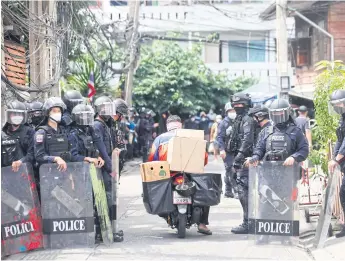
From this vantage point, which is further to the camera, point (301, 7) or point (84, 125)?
point (301, 7)

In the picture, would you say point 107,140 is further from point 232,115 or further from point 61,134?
point 232,115

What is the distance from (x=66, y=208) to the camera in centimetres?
960

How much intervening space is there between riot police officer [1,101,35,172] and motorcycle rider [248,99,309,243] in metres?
2.77

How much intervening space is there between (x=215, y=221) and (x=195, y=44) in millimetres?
25605

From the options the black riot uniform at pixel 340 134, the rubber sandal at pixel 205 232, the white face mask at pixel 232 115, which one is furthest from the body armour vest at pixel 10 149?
the white face mask at pixel 232 115

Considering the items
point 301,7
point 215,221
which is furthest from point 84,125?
point 301,7

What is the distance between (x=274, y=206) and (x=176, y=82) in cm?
2485

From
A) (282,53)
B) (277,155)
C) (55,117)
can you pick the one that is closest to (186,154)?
(277,155)

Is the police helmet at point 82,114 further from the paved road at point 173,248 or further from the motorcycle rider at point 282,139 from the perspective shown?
the motorcycle rider at point 282,139

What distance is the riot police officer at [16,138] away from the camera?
952cm

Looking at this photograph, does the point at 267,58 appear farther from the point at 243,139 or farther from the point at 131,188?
the point at 243,139

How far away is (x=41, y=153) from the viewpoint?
964cm

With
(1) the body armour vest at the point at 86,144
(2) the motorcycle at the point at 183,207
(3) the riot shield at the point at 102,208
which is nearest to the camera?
(3) the riot shield at the point at 102,208

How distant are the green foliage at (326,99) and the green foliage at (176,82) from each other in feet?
72.8
